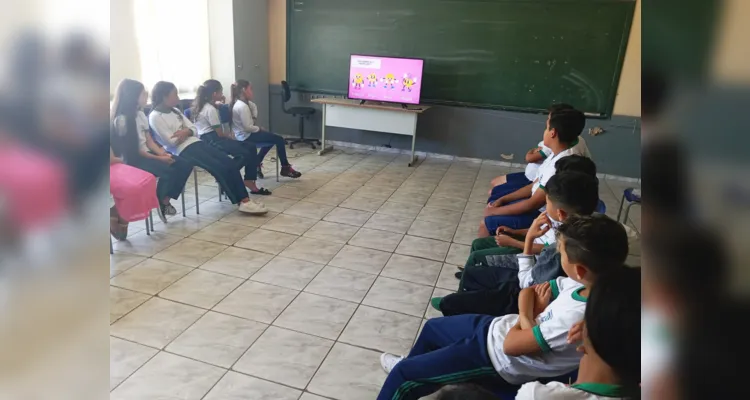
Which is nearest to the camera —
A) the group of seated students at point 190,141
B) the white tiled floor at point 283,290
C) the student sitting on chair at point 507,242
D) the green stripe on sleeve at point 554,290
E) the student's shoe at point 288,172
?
the green stripe on sleeve at point 554,290

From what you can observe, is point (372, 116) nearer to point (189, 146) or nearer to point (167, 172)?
point (189, 146)

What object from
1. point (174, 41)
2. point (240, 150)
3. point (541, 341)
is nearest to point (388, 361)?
point (541, 341)

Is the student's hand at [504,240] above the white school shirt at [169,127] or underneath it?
underneath

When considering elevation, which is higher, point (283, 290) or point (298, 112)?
point (298, 112)

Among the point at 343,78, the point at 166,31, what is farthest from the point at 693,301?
the point at 343,78

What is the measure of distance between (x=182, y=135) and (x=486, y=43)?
11.8 ft

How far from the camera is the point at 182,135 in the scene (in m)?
3.75

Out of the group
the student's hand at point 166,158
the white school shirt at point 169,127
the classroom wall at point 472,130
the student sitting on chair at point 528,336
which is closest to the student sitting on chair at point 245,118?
the white school shirt at point 169,127

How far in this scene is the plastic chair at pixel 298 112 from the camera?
623cm

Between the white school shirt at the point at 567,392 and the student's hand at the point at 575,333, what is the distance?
0.19 meters

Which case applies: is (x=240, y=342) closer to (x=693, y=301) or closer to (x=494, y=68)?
(x=693, y=301)

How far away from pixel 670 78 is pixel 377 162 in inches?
221

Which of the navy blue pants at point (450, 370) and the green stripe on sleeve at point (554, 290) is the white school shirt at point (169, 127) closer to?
the navy blue pants at point (450, 370)

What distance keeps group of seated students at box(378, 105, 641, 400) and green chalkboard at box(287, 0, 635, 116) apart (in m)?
3.36
